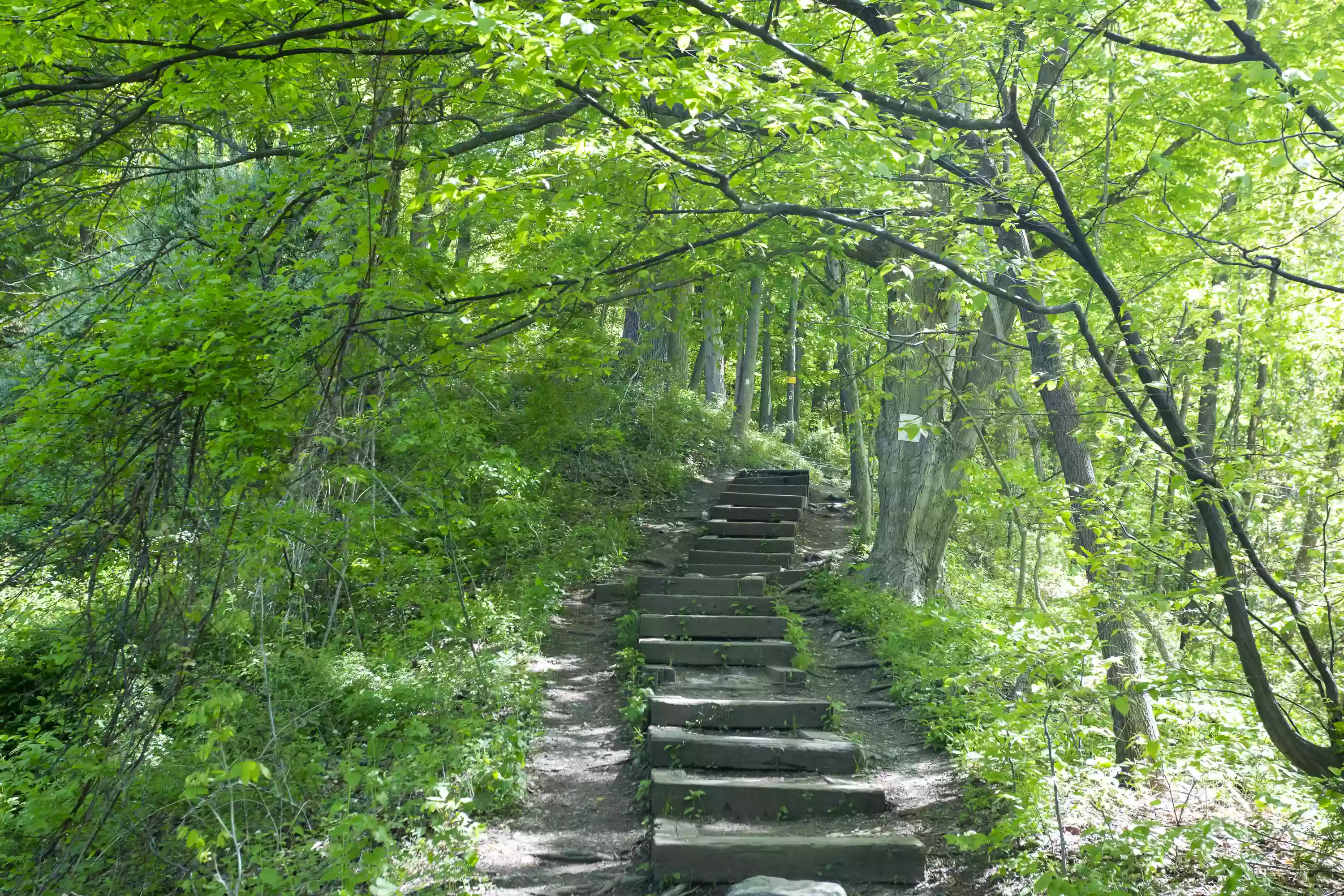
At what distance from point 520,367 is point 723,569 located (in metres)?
5.29

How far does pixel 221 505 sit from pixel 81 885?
1905 mm

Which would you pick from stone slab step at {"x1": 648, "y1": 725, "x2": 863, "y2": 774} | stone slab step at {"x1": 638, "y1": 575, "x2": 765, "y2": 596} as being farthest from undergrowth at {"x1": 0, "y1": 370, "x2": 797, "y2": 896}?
stone slab step at {"x1": 638, "y1": 575, "x2": 765, "y2": 596}

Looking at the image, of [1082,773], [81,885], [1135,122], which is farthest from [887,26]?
[81,885]

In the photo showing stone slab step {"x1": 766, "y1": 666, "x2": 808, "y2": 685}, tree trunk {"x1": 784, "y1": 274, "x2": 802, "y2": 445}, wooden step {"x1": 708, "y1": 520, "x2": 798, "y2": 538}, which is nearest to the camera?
stone slab step {"x1": 766, "y1": 666, "x2": 808, "y2": 685}

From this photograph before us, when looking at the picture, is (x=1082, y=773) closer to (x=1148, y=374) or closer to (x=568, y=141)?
(x=1148, y=374)

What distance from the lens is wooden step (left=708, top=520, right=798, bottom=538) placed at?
13039 mm

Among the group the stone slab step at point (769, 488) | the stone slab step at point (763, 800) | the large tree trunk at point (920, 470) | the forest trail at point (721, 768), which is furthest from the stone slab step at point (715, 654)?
the stone slab step at point (769, 488)

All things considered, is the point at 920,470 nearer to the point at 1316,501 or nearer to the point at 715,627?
the point at 715,627

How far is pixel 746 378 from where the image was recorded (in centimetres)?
1980

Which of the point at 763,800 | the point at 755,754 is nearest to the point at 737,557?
the point at 755,754

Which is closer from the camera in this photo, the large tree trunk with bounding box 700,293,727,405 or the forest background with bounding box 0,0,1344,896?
the forest background with bounding box 0,0,1344,896

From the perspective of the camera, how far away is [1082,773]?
16.5ft

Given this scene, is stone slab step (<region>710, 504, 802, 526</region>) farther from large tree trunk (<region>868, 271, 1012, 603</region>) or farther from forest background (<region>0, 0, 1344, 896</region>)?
Answer: forest background (<region>0, 0, 1344, 896</region>)

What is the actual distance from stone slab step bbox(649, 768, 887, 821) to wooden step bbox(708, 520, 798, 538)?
23.3 feet
